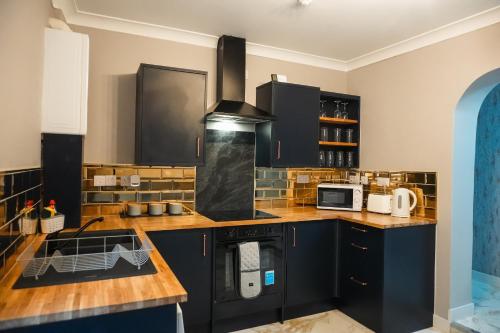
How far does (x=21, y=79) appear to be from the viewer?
1661 millimetres

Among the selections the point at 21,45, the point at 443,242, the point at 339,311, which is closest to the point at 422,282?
the point at 443,242

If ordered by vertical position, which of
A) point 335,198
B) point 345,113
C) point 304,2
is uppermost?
point 304,2

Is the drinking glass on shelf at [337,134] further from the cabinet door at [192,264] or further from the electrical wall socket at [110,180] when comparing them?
the electrical wall socket at [110,180]

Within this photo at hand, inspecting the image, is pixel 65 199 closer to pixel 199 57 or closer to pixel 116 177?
pixel 116 177

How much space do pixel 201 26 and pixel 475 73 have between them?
225 cm

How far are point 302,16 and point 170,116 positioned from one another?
130 centimetres

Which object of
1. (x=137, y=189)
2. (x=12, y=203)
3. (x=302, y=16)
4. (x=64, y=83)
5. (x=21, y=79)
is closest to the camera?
(x=12, y=203)

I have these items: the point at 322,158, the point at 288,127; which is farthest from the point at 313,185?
the point at 288,127

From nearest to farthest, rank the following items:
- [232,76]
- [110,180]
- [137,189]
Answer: [110,180] < [137,189] < [232,76]

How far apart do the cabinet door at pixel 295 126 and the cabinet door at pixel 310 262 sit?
0.64 meters

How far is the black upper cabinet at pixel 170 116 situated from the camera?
262 cm

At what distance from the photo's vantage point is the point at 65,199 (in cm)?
224

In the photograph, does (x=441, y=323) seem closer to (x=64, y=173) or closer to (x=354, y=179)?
(x=354, y=179)

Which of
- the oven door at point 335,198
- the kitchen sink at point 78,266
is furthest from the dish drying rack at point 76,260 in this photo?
the oven door at point 335,198
